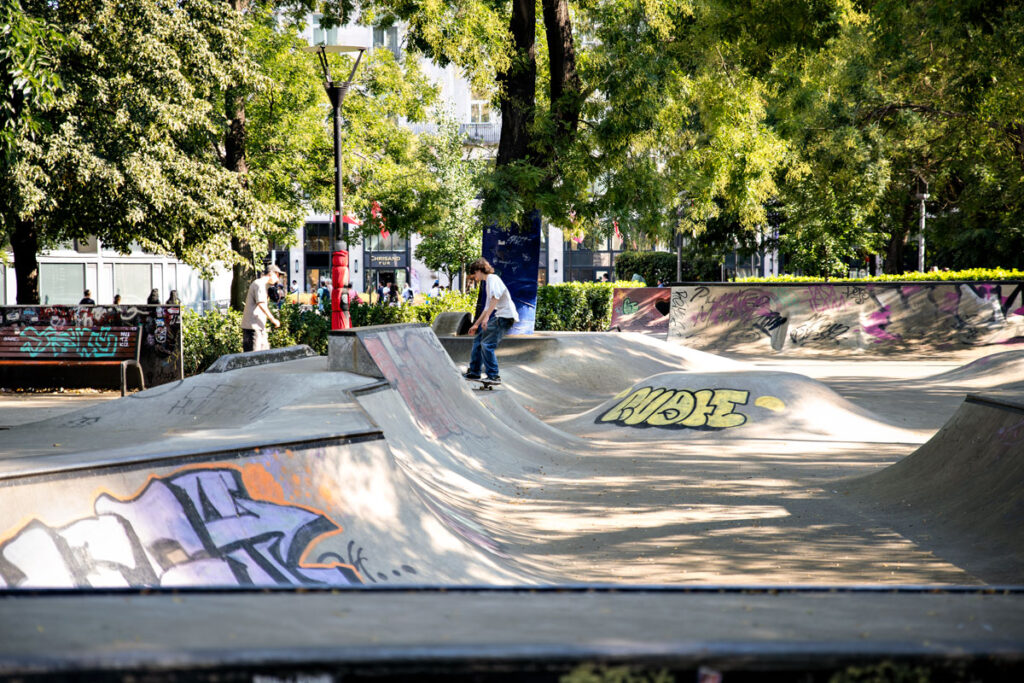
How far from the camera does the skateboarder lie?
1080 cm

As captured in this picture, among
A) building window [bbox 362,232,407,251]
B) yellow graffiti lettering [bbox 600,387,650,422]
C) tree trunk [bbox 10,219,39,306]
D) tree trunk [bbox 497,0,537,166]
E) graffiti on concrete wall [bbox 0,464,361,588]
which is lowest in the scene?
yellow graffiti lettering [bbox 600,387,650,422]

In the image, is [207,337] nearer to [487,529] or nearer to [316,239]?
[487,529]

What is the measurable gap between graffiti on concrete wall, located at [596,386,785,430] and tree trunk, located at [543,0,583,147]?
628 cm

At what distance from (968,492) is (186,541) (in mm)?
5532

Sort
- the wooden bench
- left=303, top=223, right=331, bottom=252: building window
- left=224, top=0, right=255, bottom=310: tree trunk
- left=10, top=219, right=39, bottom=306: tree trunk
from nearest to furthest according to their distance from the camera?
the wooden bench
left=10, top=219, right=39, bottom=306: tree trunk
left=224, top=0, right=255, bottom=310: tree trunk
left=303, top=223, right=331, bottom=252: building window

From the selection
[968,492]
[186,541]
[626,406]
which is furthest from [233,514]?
[626,406]

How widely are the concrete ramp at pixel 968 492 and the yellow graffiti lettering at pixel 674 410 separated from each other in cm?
364

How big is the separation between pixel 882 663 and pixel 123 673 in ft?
5.56

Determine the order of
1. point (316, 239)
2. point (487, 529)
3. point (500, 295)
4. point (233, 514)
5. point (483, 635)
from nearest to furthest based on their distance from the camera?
point (483, 635)
point (233, 514)
point (487, 529)
point (500, 295)
point (316, 239)

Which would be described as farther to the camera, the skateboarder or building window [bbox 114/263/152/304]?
building window [bbox 114/263/152/304]

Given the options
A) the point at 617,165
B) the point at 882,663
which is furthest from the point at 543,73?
the point at 882,663

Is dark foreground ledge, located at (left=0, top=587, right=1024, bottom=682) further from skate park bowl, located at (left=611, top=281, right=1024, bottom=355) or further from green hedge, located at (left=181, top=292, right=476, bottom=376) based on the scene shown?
skate park bowl, located at (left=611, top=281, right=1024, bottom=355)

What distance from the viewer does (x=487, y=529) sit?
6.36m

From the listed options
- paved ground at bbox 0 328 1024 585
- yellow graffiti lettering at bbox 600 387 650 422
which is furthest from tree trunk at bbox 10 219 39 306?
yellow graffiti lettering at bbox 600 387 650 422
